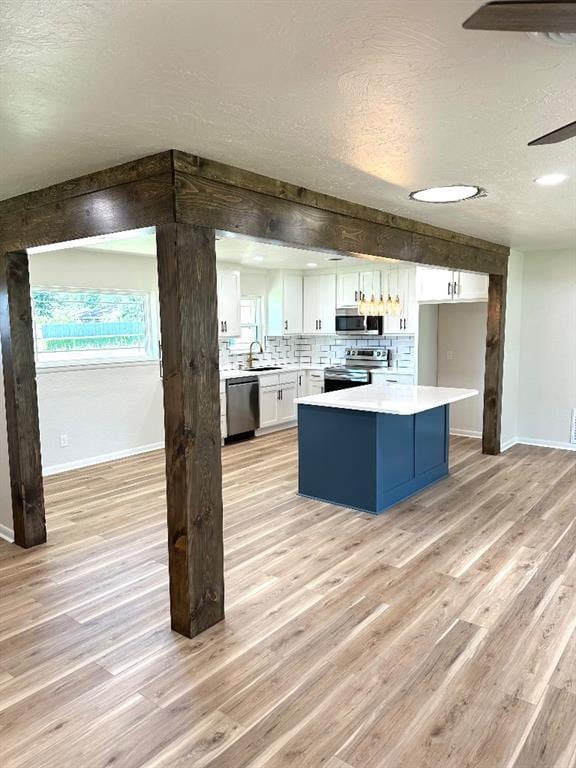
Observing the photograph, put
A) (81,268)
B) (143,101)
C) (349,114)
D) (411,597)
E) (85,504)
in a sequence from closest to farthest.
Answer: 1. (143,101)
2. (349,114)
3. (411,597)
4. (85,504)
5. (81,268)

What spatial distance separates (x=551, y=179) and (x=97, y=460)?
512 centimetres

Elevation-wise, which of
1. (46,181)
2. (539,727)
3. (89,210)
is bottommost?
(539,727)

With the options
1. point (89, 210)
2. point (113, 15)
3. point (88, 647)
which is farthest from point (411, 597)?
point (113, 15)

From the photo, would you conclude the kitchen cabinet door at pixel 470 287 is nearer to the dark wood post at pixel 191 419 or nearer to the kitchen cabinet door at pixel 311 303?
the kitchen cabinet door at pixel 311 303

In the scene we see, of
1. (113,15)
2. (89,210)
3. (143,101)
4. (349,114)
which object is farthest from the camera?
(89,210)

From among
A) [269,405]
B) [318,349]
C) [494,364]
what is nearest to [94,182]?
[494,364]

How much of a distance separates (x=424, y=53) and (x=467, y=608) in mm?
2663

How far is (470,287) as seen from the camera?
6.19 meters

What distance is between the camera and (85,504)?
4.61 meters

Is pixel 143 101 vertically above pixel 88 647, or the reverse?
pixel 143 101

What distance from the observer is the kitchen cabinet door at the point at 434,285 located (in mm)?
6301

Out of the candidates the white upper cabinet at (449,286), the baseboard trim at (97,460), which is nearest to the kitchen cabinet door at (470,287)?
the white upper cabinet at (449,286)

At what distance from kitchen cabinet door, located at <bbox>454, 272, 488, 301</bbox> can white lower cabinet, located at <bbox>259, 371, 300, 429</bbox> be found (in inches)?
104

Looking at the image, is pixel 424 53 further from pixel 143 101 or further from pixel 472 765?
pixel 472 765
